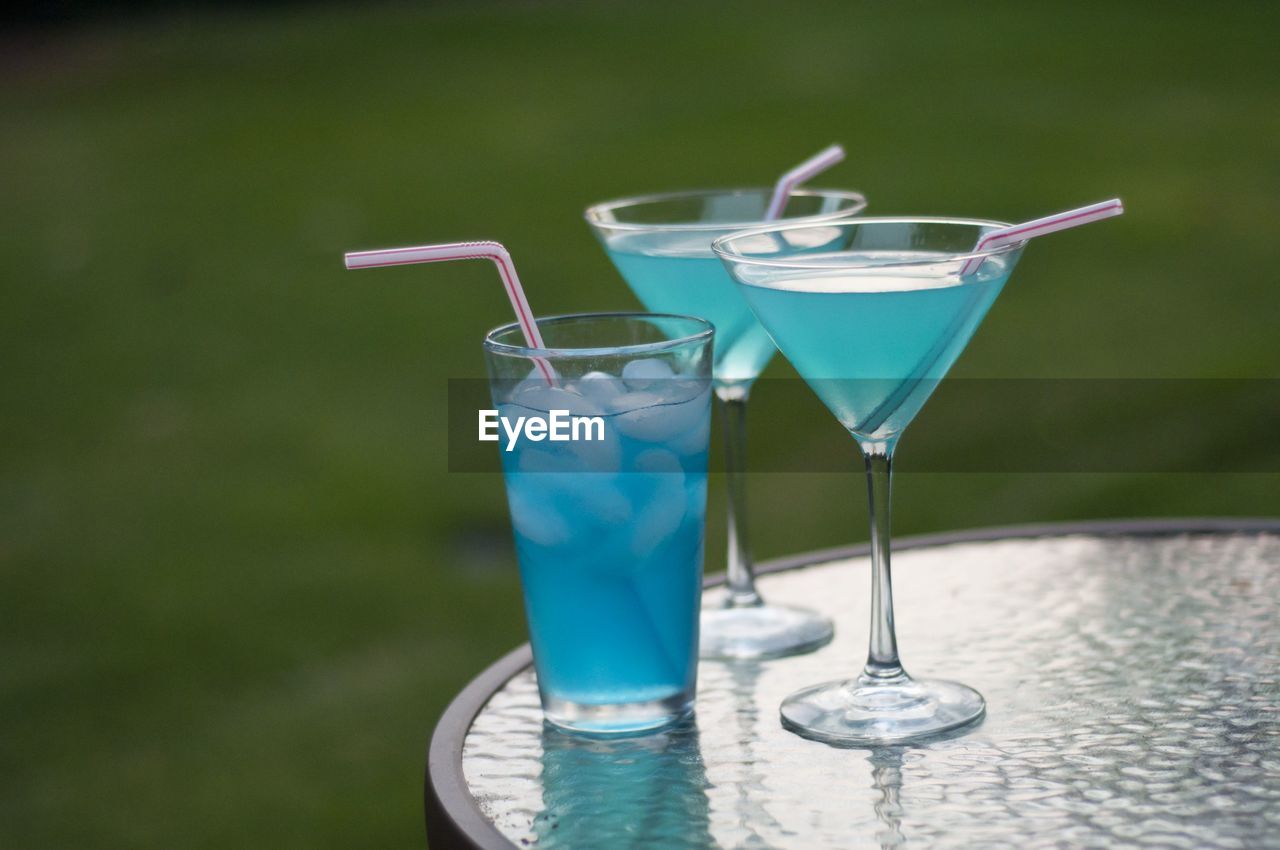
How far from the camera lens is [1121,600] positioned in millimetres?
1288

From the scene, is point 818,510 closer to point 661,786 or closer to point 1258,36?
point 661,786

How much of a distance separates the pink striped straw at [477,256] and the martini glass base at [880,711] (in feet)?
0.92

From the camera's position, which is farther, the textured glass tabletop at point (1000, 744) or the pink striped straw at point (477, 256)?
the pink striped straw at point (477, 256)

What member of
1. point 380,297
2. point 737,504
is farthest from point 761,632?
Answer: point 380,297

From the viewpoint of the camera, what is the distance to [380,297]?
16.7ft

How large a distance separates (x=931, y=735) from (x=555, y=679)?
0.81 feet

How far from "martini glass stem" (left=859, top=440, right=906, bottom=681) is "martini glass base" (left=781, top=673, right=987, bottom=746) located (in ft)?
0.03

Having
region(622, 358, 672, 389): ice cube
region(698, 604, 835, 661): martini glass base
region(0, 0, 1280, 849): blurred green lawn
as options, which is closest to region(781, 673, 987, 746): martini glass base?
region(698, 604, 835, 661): martini glass base

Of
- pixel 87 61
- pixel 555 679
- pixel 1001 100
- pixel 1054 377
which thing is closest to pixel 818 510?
pixel 1054 377

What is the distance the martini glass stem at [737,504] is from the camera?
4.27 ft

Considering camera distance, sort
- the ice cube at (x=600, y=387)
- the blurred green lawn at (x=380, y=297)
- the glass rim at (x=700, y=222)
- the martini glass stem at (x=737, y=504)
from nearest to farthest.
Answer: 1. the ice cube at (x=600, y=387)
2. the glass rim at (x=700, y=222)
3. the martini glass stem at (x=737, y=504)
4. the blurred green lawn at (x=380, y=297)

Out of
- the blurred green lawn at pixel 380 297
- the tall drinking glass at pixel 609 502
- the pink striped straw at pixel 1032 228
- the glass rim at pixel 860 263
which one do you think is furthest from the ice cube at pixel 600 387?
the blurred green lawn at pixel 380 297

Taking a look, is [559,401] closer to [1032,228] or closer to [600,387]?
[600,387]

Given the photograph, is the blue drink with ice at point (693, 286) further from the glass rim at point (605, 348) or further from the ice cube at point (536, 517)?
the ice cube at point (536, 517)
